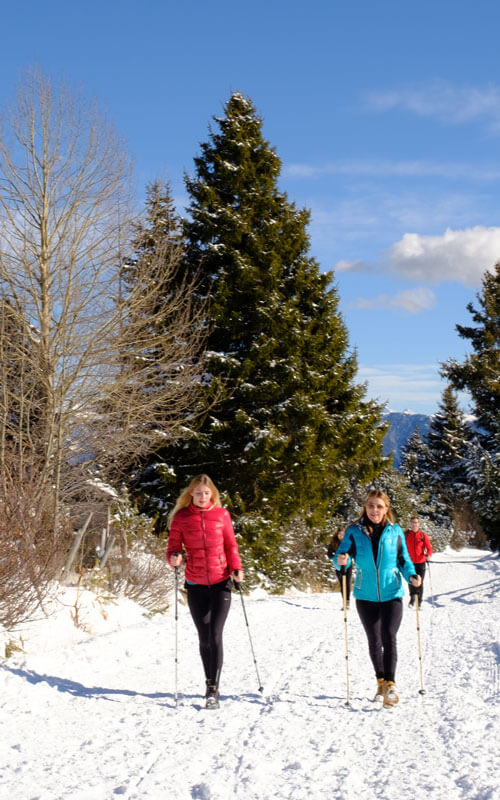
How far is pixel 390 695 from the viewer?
5.61 m

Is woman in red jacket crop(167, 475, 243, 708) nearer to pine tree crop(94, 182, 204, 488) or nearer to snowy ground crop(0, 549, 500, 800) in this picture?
snowy ground crop(0, 549, 500, 800)

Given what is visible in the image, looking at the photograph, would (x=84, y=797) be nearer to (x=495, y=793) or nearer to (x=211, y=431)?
(x=495, y=793)

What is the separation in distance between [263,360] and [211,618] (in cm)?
1188

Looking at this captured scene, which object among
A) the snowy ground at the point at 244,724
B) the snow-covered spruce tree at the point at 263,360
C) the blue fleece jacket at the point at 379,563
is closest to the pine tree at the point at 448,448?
the snow-covered spruce tree at the point at 263,360

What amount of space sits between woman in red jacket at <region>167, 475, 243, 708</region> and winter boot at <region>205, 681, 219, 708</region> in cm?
6

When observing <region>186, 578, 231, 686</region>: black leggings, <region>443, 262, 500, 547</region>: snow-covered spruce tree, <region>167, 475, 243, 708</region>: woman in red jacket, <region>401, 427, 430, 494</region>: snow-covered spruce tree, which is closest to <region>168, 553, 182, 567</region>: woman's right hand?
<region>167, 475, 243, 708</region>: woman in red jacket

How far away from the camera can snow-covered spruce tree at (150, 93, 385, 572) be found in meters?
17.0

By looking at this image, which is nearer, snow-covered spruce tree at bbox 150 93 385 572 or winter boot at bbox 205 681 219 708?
winter boot at bbox 205 681 219 708

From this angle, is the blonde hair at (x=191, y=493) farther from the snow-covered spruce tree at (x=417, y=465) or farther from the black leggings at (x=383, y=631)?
the snow-covered spruce tree at (x=417, y=465)

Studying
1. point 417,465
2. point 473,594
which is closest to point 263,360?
point 473,594

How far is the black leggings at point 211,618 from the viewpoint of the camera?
5.81 meters

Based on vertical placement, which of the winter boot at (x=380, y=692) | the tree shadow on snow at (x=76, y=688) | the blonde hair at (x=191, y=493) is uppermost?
the blonde hair at (x=191, y=493)

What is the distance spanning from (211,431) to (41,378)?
5058 millimetres

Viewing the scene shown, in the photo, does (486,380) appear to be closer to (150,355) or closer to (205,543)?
(150,355)
